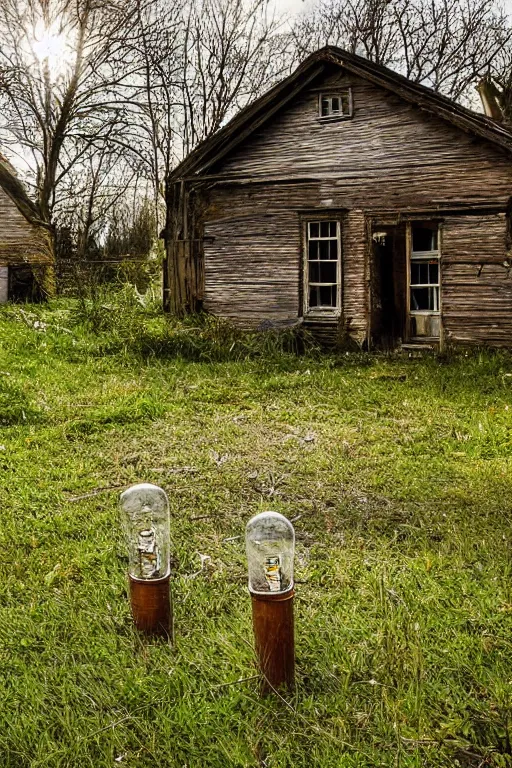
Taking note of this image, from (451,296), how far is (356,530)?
355 inches

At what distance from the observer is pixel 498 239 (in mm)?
12328

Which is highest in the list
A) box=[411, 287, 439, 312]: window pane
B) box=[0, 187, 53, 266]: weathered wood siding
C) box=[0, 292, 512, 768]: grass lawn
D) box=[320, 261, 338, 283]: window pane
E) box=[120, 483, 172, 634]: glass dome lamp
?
box=[0, 187, 53, 266]: weathered wood siding

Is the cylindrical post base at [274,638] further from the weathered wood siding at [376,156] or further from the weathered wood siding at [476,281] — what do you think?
the weathered wood siding at [376,156]

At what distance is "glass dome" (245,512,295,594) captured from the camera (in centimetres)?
272

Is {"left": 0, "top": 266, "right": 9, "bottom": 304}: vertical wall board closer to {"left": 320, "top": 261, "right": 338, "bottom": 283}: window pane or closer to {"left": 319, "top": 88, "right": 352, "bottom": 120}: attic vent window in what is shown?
{"left": 320, "top": 261, "right": 338, "bottom": 283}: window pane

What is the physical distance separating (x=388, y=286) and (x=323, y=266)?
1.45 m

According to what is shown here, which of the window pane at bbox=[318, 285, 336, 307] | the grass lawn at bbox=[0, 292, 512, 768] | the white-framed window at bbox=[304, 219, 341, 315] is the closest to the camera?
the grass lawn at bbox=[0, 292, 512, 768]

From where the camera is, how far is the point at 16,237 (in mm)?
19500

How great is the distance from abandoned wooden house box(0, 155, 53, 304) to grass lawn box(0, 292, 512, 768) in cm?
1118

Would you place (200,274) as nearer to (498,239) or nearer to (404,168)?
(404,168)

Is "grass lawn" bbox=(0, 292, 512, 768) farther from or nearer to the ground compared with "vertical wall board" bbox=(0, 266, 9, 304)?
nearer to the ground

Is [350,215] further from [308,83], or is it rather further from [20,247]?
[20,247]

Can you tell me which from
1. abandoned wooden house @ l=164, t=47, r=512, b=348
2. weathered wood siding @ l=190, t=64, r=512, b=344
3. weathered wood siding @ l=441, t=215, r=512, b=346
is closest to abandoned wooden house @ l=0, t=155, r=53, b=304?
abandoned wooden house @ l=164, t=47, r=512, b=348

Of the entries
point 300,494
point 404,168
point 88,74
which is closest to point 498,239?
point 404,168
